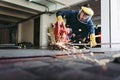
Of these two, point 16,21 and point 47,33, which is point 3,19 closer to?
point 16,21

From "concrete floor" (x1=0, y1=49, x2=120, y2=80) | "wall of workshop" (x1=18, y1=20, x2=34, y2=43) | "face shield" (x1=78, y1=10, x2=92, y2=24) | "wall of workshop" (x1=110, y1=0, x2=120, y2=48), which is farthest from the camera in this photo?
"wall of workshop" (x1=18, y1=20, x2=34, y2=43)

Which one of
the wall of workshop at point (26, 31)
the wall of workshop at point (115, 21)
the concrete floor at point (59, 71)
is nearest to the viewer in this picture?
the concrete floor at point (59, 71)

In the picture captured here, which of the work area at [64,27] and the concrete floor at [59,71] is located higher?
the work area at [64,27]

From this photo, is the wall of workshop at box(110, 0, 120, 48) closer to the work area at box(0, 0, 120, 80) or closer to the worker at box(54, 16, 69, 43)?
the work area at box(0, 0, 120, 80)

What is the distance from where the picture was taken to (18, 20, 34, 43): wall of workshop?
229 inches

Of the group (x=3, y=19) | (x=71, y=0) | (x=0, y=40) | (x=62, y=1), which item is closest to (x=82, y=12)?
(x=71, y=0)

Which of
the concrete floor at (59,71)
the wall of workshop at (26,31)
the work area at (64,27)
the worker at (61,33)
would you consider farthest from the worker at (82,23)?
the concrete floor at (59,71)

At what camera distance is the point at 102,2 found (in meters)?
3.07

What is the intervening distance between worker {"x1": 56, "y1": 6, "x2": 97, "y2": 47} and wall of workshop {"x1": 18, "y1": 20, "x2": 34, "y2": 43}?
244 centimetres

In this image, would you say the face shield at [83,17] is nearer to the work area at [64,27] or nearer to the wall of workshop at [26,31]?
the work area at [64,27]

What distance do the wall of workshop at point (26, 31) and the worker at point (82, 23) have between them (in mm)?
2435

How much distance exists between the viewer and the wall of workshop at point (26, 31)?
581 centimetres

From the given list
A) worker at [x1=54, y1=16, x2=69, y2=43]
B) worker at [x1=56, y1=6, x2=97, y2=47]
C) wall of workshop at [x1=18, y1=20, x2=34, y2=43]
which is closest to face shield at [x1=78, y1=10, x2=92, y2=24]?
worker at [x1=56, y1=6, x2=97, y2=47]

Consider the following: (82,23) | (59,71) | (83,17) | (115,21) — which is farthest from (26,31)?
(59,71)
